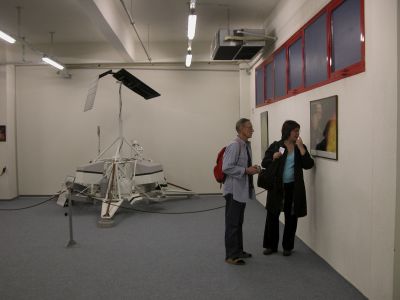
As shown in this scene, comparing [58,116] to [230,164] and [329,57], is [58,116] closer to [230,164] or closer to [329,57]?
[230,164]

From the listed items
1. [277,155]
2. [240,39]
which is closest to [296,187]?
[277,155]

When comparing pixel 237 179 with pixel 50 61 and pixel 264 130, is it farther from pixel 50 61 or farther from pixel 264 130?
pixel 50 61

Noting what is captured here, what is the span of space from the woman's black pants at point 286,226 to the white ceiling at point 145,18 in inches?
137

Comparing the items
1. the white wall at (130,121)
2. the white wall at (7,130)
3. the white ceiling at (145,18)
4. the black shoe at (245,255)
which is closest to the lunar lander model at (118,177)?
the white ceiling at (145,18)

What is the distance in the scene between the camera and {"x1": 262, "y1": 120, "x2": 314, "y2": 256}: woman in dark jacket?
3.73m

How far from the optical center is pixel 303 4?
4488mm

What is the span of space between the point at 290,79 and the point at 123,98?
443 centimetres

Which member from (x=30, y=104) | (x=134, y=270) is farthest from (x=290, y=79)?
(x=30, y=104)

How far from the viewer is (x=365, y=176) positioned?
2.90 m

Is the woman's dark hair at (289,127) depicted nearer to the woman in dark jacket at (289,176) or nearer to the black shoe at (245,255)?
the woman in dark jacket at (289,176)

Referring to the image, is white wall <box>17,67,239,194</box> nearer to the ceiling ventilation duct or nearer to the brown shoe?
the ceiling ventilation duct

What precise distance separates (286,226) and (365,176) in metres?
1.25

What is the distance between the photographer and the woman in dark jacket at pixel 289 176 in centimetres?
373

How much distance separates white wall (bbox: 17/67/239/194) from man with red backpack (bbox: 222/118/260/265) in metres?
4.56
